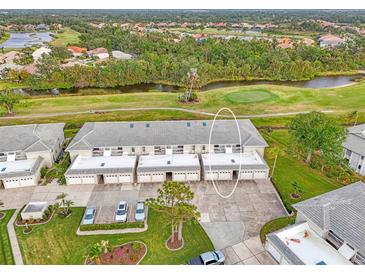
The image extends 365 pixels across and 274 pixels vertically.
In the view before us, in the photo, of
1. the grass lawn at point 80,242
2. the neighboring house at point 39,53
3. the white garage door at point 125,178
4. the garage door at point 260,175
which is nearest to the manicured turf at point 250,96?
the garage door at point 260,175

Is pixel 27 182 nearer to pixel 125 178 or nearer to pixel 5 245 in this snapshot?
pixel 5 245

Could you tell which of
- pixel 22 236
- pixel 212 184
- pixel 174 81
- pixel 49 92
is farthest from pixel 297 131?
pixel 49 92

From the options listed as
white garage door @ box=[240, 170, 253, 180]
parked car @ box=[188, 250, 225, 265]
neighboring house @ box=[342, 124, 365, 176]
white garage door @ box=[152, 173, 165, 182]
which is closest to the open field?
neighboring house @ box=[342, 124, 365, 176]

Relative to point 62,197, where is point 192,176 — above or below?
above

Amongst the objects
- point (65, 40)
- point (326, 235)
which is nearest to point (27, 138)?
point (326, 235)

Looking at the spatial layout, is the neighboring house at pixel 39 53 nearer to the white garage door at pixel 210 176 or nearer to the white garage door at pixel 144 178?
the white garage door at pixel 144 178

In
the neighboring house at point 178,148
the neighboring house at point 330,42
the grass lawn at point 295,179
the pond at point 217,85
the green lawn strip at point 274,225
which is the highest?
the neighboring house at point 330,42
